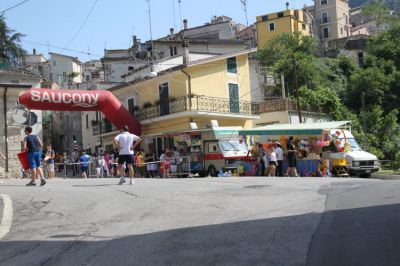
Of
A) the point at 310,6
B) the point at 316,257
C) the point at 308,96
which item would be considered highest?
the point at 310,6

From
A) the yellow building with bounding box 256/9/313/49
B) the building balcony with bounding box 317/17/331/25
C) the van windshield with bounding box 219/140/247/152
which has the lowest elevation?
the van windshield with bounding box 219/140/247/152

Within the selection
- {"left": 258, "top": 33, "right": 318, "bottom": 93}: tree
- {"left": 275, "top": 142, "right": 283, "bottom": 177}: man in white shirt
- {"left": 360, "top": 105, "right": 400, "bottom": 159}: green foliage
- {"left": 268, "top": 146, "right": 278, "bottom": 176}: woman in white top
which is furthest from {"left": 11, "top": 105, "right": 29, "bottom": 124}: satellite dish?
{"left": 258, "top": 33, "right": 318, "bottom": 93}: tree

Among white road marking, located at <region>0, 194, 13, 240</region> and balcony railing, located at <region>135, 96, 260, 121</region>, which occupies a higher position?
balcony railing, located at <region>135, 96, 260, 121</region>

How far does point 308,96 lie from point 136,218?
39.0 m

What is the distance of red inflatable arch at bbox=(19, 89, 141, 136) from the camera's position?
2710 centimetres

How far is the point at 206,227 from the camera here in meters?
8.62

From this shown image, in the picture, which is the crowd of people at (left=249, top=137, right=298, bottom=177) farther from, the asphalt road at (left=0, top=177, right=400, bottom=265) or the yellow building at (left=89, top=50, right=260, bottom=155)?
the yellow building at (left=89, top=50, right=260, bottom=155)

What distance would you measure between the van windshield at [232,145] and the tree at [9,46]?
3392 cm

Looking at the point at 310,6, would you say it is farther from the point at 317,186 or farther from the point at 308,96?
the point at 317,186

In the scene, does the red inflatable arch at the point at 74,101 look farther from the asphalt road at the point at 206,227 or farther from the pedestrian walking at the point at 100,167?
the asphalt road at the point at 206,227

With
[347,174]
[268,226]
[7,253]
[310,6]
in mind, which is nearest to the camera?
[7,253]

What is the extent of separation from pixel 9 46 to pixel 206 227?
53610 millimetres

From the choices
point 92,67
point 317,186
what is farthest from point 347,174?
point 92,67

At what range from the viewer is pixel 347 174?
2550cm
